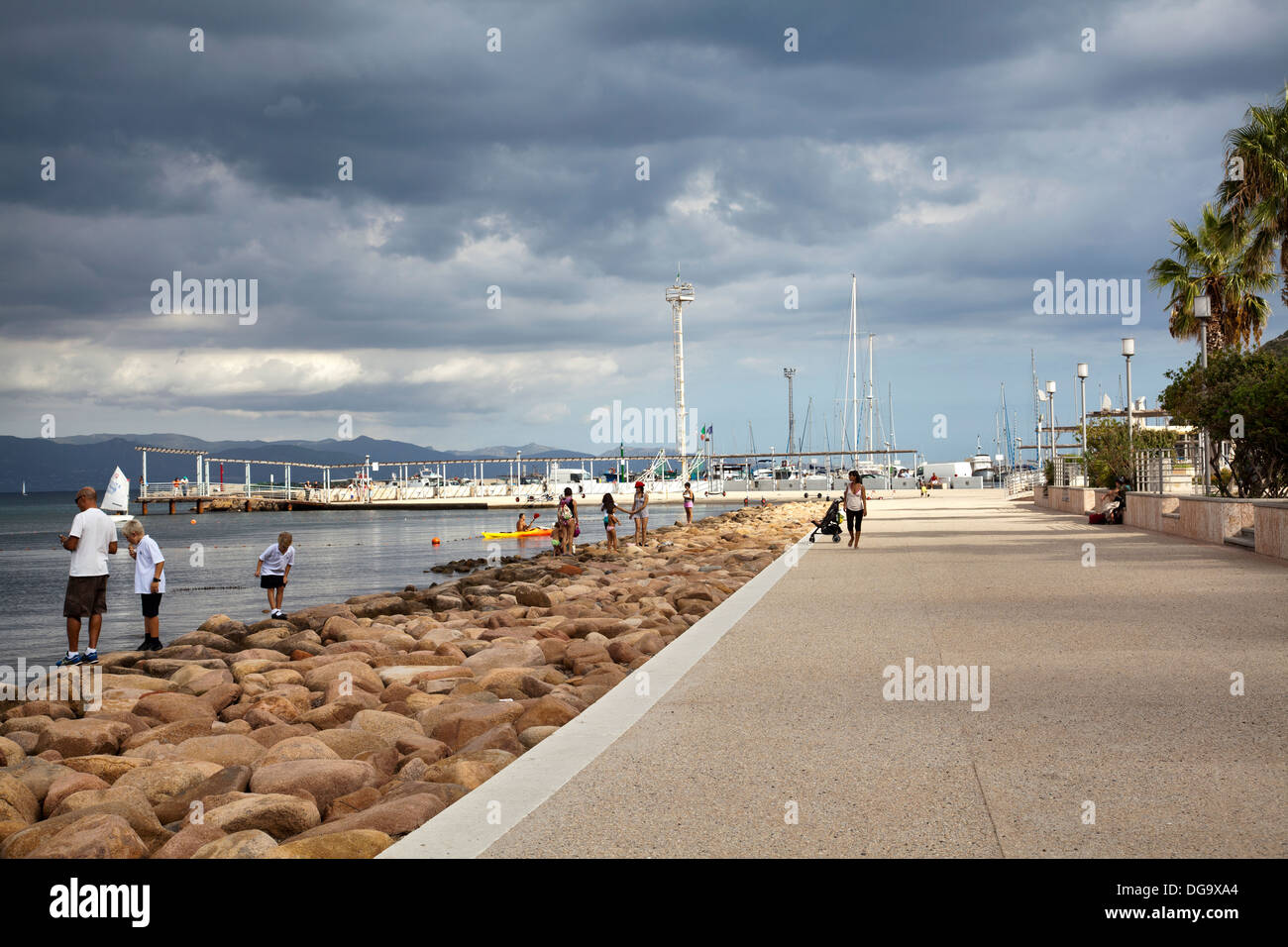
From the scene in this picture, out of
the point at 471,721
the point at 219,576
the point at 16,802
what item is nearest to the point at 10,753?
the point at 16,802

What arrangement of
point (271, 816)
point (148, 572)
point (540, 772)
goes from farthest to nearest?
1. point (148, 572)
2. point (271, 816)
3. point (540, 772)

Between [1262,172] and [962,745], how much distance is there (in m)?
21.1

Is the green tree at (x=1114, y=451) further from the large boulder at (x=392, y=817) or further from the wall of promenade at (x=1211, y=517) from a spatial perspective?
the large boulder at (x=392, y=817)

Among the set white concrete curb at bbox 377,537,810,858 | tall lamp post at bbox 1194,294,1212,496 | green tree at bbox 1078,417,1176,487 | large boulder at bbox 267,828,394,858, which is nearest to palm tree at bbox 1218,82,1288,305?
tall lamp post at bbox 1194,294,1212,496

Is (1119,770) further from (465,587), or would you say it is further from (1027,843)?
(465,587)

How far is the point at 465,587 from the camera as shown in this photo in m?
20.8

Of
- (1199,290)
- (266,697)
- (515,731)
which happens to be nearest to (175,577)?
(266,697)

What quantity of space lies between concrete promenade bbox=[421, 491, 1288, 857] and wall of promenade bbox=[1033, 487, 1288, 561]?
5331 mm

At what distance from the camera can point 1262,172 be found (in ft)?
73.7

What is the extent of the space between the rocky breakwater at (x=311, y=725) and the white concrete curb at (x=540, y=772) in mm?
363

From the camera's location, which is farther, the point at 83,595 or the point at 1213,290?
the point at 1213,290

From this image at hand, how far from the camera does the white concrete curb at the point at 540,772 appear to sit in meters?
4.53

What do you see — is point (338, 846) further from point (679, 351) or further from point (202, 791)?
point (679, 351)
